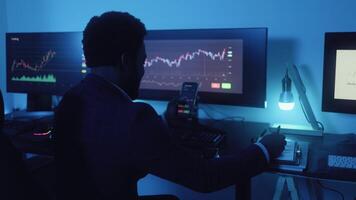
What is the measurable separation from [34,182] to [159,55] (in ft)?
4.17

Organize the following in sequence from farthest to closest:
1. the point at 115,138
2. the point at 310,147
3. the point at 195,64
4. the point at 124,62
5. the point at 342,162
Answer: the point at 195,64, the point at 310,147, the point at 342,162, the point at 124,62, the point at 115,138

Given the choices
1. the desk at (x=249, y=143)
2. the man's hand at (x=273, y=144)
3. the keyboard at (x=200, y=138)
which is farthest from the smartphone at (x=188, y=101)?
the man's hand at (x=273, y=144)

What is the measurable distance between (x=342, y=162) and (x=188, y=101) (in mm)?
769

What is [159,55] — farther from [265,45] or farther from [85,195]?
[85,195]

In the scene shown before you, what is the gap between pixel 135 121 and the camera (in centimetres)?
106

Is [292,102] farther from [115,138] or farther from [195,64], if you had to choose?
[115,138]

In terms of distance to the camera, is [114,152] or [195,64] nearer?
[114,152]

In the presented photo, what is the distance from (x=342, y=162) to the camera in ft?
4.91

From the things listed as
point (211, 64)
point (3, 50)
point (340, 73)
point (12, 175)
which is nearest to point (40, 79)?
point (3, 50)

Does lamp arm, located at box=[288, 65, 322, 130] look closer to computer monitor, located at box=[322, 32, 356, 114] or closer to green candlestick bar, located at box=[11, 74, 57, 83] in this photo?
computer monitor, located at box=[322, 32, 356, 114]

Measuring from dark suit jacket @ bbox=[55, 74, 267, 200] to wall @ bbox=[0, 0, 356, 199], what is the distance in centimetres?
94

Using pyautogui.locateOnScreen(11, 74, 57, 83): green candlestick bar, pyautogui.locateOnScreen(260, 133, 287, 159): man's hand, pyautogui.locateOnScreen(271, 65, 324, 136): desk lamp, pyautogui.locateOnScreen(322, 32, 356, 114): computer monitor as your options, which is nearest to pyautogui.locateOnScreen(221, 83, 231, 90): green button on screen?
pyautogui.locateOnScreen(271, 65, 324, 136): desk lamp

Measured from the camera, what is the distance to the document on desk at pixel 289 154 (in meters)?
1.46

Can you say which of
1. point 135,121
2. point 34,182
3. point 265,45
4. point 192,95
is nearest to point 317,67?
point 265,45
